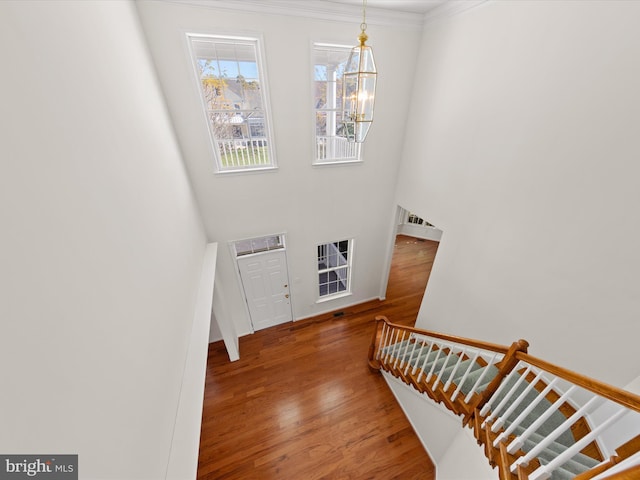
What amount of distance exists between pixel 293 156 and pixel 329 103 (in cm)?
95

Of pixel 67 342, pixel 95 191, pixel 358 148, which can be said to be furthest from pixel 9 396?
pixel 358 148

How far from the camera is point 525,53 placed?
2127mm

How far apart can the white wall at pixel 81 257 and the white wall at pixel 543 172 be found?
3222mm

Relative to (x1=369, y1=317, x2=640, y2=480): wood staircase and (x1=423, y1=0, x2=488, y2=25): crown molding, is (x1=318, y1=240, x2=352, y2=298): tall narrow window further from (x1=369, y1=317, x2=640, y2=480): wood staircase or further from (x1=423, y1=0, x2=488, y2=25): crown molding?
(x1=423, y1=0, x2=488, y2=25): crown molding

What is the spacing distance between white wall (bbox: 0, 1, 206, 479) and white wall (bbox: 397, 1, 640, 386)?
10.6 ft

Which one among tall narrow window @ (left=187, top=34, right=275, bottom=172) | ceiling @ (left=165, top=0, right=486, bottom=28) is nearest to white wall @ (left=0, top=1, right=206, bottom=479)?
tall narrow window @ (left=187, top=34, right=275, bottom=172)

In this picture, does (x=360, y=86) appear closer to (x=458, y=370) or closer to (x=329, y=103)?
(x=329, y=103)

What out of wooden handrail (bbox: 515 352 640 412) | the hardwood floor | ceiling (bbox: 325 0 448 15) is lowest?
the hardwood floor

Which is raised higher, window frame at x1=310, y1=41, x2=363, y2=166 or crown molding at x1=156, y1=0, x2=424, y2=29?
crown molding at x1=156, y1=0, x2=424, y2=29

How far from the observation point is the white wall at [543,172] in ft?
5.51

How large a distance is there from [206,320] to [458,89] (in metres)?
3.93

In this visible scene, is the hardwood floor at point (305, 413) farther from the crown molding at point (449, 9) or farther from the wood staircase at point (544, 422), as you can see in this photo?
the crown molding at point (449, 9)

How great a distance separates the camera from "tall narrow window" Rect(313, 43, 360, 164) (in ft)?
10.6

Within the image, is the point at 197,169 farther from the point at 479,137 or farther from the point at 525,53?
the point at 525,53
